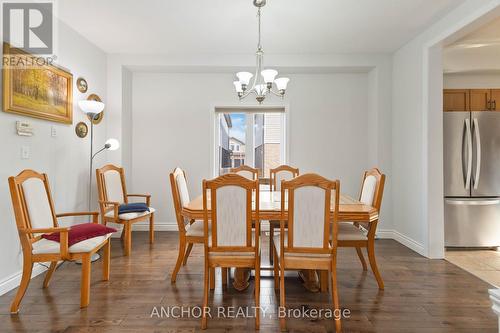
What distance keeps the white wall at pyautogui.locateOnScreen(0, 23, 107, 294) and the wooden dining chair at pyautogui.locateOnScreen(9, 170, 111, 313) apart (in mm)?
356

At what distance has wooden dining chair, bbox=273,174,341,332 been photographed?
1803 millimetres

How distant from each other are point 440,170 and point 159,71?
4.09 m

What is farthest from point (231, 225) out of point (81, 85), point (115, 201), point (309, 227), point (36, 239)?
point (81, 85)

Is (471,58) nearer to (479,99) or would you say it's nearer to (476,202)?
(479,99)

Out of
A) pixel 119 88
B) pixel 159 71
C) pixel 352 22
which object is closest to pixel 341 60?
pixel 352 22

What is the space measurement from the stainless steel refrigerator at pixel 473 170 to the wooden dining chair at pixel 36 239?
3.94 meters

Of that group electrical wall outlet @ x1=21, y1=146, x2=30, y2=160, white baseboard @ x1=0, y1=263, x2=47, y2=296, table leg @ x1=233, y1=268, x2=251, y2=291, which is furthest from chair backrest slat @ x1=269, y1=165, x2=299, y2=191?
white baseboard @ x1=0, y1=263, x2=47, y2=296

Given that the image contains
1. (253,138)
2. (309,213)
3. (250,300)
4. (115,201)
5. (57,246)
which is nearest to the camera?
→ (309,213)

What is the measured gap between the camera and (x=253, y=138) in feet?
14.8

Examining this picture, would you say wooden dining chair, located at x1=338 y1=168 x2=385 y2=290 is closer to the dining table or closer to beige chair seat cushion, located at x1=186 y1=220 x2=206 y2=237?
the dining table

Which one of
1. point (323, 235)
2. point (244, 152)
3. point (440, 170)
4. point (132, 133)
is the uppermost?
point (132, 133)

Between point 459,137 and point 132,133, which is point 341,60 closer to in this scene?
point 459,137

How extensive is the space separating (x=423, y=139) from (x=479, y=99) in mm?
1121

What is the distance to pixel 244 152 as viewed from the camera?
15.0 feet
